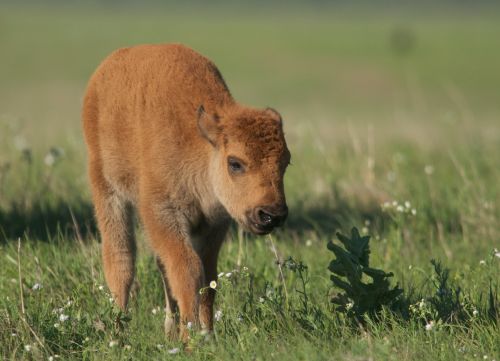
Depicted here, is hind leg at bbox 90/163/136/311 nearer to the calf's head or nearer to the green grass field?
the green grass field

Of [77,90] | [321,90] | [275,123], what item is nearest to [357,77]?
[321,90]

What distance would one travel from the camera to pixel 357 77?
5391 cm

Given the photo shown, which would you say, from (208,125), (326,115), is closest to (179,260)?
(208,125)

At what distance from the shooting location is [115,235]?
6.37 meters

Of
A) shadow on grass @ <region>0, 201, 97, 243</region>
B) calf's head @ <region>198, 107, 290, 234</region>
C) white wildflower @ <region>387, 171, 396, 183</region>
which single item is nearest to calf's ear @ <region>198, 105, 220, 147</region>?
calf's head @ <region>198, 107, 290, 234</region>

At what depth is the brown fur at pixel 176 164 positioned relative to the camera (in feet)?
17.5

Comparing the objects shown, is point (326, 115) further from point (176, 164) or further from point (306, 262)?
point (176, 164)

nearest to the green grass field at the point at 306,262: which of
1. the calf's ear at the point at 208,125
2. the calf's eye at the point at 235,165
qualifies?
the calf's eye at the point at 235,165

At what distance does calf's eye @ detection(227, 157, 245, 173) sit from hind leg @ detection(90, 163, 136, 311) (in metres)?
1.30

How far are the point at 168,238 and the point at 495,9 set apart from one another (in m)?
204

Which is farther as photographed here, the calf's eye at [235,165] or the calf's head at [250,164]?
the calf's eye at [235,165]

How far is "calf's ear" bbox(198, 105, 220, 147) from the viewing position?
18.1 ft

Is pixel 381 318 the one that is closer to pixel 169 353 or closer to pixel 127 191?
pixel 169 353

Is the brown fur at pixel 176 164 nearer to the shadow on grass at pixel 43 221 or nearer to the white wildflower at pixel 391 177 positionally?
the shadow on grass at pixel 43 221
